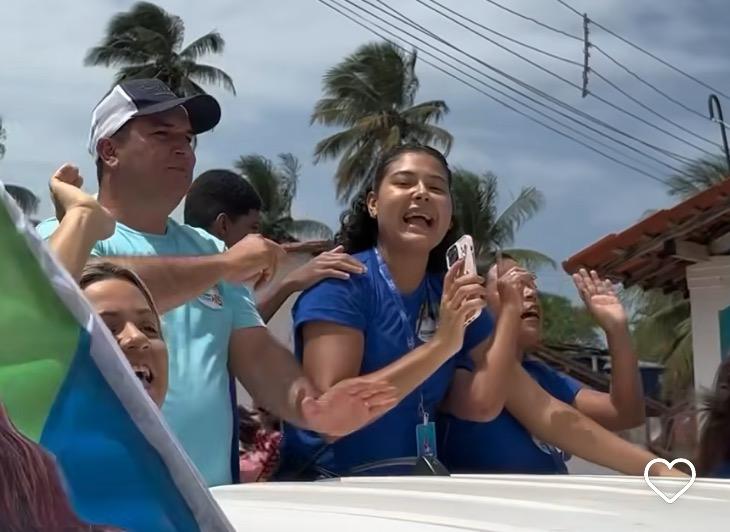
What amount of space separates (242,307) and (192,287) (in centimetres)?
43

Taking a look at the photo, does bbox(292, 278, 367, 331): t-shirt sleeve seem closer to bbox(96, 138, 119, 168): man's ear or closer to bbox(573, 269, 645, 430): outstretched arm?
bbox(96, 138, 119, 168): man's ear

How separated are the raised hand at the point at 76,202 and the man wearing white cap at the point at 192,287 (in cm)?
32

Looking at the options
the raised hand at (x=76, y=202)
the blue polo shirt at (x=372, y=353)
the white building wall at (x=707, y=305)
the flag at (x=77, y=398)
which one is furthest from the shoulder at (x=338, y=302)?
the white building wall at (x=707, y=305)

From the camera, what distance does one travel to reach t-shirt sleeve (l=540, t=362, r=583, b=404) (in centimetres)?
349

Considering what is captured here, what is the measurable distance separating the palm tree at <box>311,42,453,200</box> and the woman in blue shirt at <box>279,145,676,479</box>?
26.0m

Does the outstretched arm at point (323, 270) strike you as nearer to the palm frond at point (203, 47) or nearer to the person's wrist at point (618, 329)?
the person's wrist at point (618, 329)

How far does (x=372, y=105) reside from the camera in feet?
96.0

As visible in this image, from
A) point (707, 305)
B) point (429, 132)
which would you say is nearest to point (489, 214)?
point (429, 132)

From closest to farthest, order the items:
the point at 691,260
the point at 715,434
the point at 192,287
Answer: the point at 192,287 → the point at 715,434 → the point at 691,260

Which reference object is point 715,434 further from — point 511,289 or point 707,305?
point 707,305

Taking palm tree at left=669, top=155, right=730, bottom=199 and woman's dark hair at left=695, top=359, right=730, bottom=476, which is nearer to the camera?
woman's dark hair at left=695, top=359, right=730, bottom=476

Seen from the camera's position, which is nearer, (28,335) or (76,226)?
(28,335)

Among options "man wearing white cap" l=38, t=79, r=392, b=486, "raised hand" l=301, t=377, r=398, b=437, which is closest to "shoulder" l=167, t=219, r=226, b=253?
"man wearing white cap" l=38, t=79, r=392, b=486

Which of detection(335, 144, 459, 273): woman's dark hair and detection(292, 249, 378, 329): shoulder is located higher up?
detection(335, 144, 459, 273): woman's dark hair
